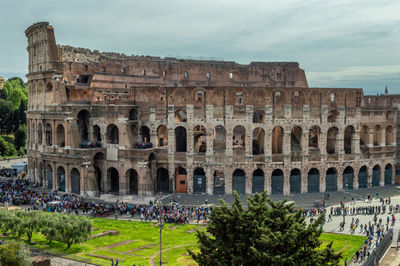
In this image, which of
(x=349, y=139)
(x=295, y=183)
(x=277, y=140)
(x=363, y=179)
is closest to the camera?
(x=295, y=183)

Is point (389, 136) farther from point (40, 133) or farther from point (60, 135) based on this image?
point (40, 133)

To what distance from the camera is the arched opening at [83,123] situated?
172ft

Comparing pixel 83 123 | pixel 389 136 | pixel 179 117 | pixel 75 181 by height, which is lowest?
pixel 75 181

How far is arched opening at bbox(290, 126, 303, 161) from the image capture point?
49.5 m

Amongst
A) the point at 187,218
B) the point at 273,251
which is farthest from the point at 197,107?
the point at 273,251

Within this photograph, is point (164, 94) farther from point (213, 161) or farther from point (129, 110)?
point (213, 161)

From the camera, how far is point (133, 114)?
2035 inches

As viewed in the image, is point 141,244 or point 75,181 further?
point 75,181

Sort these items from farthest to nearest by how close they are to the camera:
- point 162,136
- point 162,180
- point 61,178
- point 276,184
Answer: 1. point 162,136
2. point 162,180
3. point 61,178
4. point 276,184

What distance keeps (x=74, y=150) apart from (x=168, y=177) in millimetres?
11765

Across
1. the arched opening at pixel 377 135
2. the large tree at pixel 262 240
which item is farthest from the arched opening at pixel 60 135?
the arched opening at pixel 377 135

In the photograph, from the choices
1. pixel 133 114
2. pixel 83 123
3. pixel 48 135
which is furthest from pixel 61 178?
pixel 133 114

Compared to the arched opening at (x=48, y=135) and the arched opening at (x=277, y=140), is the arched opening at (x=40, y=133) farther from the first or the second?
the arched opening at (x=277, y=140)

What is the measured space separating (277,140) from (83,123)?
24800 mm
